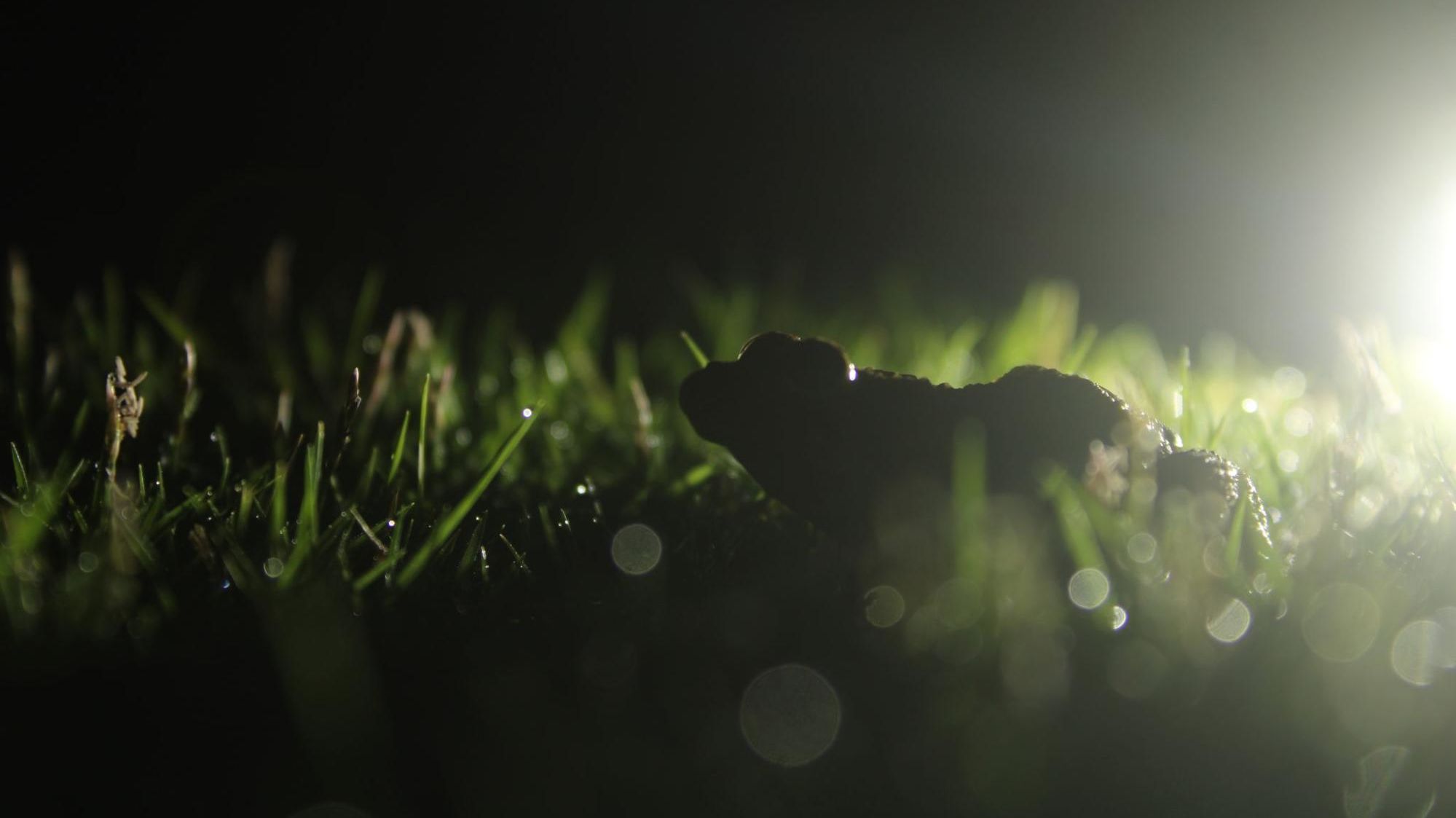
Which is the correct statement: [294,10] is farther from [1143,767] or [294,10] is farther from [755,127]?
[1143,767]

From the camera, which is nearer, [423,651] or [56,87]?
[423,651]

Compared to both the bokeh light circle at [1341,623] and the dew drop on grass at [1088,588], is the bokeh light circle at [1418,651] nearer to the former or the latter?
the bokeh light circle at [1341,623]

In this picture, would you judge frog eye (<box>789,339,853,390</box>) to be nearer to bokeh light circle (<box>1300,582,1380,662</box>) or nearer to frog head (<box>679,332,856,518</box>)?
frog head (<box>679,332,856,518</box>)

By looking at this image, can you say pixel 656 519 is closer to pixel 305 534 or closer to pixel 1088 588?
pixel 305 534

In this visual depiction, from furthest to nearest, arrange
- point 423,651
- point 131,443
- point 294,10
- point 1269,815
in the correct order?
1. point 294,10
2. point 131,443
3. point 423,651
4. point 1269,815

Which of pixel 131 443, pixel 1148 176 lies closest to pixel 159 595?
pixel 131 443

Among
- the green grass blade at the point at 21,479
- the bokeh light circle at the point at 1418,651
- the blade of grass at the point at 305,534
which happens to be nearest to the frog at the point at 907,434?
the bokeh light circle at the point at 1418,651

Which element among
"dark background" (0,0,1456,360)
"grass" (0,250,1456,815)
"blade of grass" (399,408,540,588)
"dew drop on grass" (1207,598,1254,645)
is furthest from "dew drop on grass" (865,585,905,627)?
"dark background" (0,0,1456,360)
